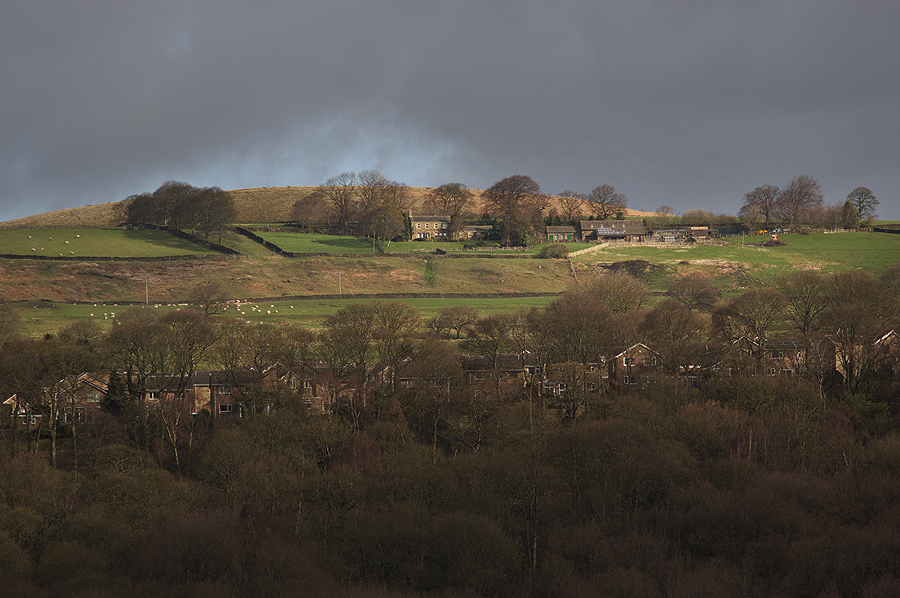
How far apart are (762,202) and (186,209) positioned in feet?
376

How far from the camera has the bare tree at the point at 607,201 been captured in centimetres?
16350

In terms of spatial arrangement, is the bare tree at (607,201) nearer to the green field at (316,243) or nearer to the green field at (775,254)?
the green field at (775,254)

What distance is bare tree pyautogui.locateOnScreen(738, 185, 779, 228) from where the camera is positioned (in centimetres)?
15350

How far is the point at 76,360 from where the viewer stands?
1934 inches

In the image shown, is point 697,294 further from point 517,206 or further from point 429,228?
point 429,228

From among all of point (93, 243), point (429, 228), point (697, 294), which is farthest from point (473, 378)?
point (429, 228)

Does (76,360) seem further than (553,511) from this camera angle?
Yes

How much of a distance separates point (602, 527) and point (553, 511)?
121 inches

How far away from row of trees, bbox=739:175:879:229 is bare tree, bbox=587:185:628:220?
87.2ft

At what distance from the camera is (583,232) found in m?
150

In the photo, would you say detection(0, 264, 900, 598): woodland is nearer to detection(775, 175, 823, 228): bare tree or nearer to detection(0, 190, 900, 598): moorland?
detection(0, 190, 900, 598): moorland

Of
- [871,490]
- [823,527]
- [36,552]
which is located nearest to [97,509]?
[36,552]

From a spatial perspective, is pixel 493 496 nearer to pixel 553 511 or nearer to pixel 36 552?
pixel 553 511

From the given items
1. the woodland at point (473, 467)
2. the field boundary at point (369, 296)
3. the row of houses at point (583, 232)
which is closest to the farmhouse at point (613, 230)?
the row of houses at point (583, 232)
